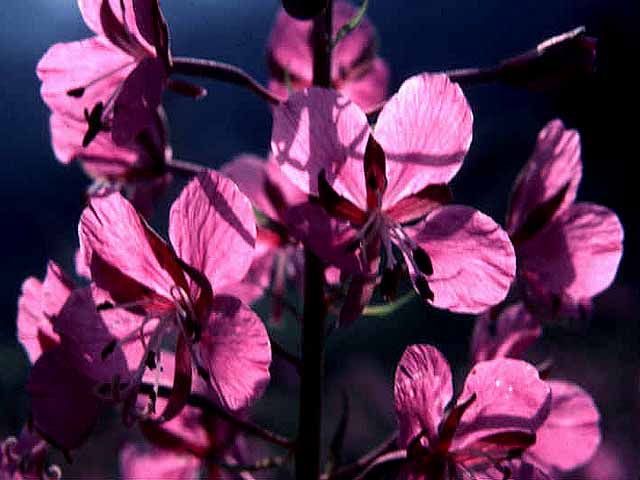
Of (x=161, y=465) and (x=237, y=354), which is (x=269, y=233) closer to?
(x=161, y=465)

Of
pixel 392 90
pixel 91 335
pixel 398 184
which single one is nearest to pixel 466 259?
pixel 398 184

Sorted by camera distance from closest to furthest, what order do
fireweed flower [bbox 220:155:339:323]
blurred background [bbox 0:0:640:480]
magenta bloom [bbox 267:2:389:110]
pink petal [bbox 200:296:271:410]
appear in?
pink petal [bbox 200:296:271:410] < fireweed flower [bbox 220:155:339:323] < magenta bloom [bbox 267:2:389:110] < blurred background [bbox 0:0:640:480]

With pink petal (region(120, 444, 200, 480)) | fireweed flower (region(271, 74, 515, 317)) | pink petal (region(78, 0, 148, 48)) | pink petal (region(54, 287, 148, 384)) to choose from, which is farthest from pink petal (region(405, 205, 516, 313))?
pink petal (region(120, 444, 200, 480))

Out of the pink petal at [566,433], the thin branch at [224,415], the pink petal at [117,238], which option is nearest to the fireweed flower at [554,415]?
the pink petal at [566,433]

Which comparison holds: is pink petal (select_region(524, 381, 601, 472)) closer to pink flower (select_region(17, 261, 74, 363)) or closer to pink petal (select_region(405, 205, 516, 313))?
pink petal (select_region(405, 205, 516, 313))

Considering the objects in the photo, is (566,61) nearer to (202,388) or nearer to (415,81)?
(415,81)

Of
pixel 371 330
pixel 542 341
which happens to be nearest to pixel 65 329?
pixel 542 341

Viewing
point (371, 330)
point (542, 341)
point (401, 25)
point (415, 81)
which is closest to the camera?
point (415, 81)
